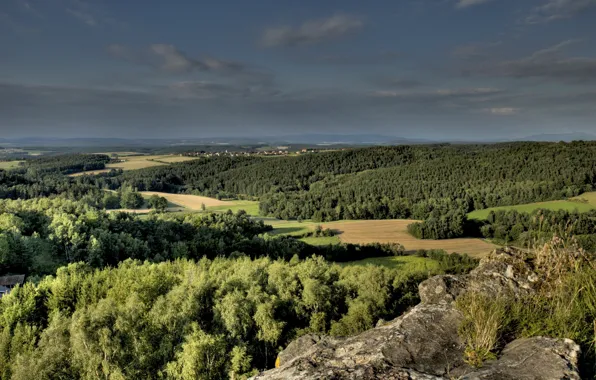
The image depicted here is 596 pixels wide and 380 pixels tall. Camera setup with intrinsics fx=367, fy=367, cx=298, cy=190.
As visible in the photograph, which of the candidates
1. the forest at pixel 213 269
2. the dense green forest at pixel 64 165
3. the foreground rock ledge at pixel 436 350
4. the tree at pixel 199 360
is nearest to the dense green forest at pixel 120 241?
the forest at pixel 213 269

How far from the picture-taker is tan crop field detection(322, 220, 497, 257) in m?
72.6

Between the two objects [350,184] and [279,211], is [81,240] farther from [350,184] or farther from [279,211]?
[350,184]

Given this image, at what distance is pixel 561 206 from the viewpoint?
91.9 metres

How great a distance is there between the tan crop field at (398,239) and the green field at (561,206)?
76.7ft

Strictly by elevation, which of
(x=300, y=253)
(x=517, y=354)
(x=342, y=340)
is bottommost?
(x=300, y=253)

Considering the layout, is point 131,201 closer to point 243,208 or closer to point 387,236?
point 243,208

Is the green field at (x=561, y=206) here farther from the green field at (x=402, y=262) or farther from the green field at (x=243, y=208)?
the green field at (x=243, y=208)

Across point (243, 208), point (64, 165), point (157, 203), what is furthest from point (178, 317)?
point (64, 165)

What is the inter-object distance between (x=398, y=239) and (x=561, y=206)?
46513 millimetres

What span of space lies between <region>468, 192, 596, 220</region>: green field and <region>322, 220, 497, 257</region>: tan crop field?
23381 mm

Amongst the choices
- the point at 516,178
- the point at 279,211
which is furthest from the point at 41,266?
the point at 516,178

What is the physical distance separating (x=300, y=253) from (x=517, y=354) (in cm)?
6575

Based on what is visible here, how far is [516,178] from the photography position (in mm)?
126000

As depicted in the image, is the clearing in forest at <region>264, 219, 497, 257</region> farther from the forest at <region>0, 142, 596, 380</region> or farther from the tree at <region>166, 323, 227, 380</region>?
the tree at <region>166, 323, 227, 380</region>
